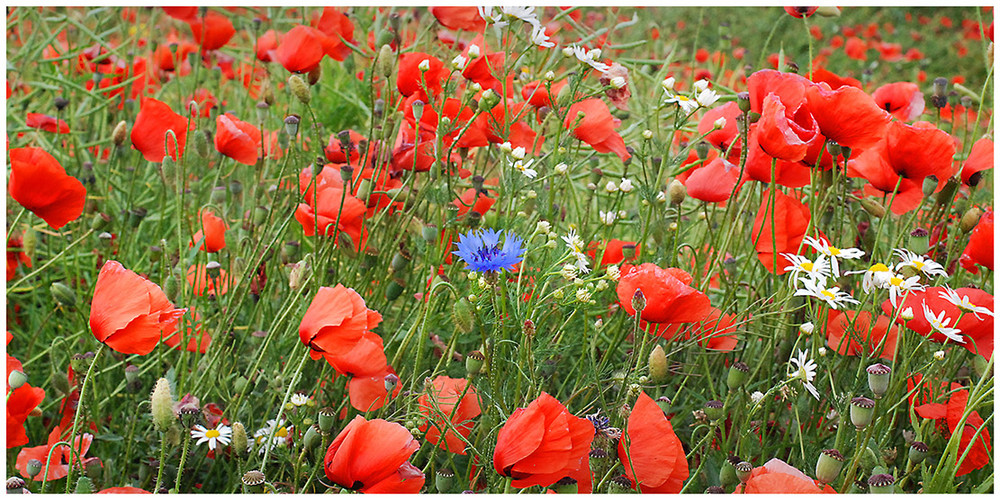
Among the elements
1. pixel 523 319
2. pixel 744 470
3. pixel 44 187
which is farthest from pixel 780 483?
pixel 44 187

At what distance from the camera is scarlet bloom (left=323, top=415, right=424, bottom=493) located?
749 mm

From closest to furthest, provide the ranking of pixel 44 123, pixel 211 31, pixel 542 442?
pixel 542 442, pixel 44 123, pixel 211 31

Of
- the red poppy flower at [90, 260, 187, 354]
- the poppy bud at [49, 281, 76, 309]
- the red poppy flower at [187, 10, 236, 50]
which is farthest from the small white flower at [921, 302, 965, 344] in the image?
the red poppy flower at [187, 10, 236, 50]

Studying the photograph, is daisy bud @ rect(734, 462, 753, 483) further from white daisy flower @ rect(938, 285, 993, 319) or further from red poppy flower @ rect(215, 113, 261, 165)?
red poppy flower @ rect(215, 113, 261, 165)

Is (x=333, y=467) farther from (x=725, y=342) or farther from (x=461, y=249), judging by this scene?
(x=725, y=342)

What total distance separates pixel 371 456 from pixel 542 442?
0.49 ft

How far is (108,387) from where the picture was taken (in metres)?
1.14

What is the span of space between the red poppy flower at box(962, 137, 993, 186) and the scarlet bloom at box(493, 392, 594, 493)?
25.0 inches

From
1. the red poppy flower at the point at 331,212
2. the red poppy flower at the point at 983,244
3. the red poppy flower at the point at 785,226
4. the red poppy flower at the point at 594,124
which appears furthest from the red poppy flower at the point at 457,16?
the red poppy flower at the point at 983,244

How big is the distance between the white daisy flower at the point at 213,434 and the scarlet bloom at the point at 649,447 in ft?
1.38

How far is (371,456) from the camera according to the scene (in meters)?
0.75

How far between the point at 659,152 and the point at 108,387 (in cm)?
81

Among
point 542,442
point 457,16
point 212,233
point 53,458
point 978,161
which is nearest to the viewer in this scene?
point 542,442

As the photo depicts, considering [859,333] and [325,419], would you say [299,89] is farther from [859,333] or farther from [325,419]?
[859,333]
